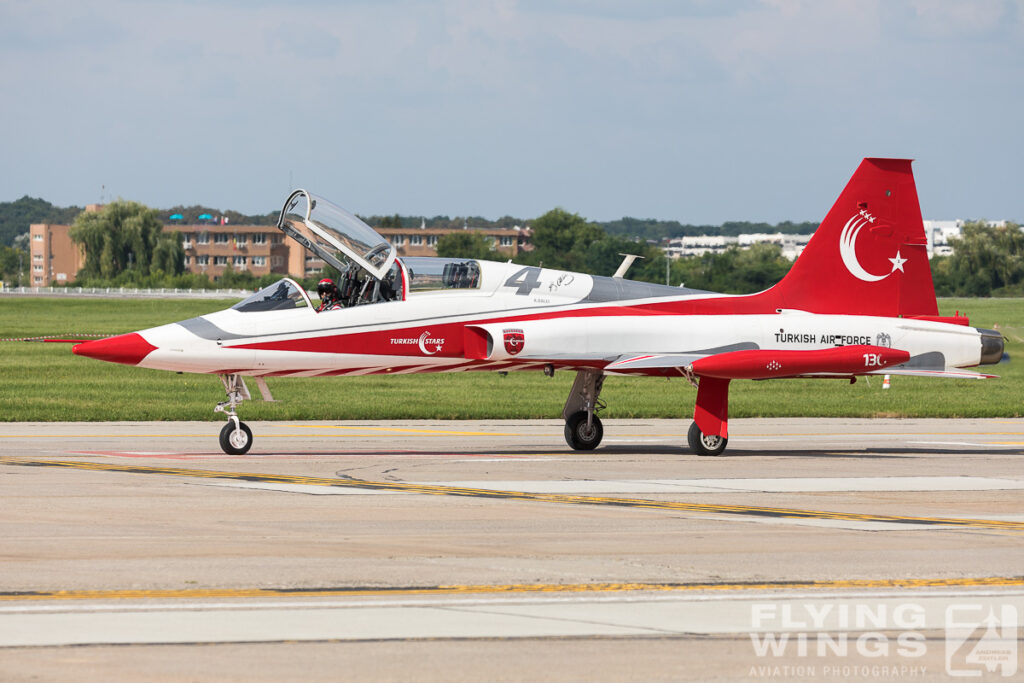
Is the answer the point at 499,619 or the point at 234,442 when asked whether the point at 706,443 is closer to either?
the point at 234,442

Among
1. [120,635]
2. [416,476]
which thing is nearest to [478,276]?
[416,476]

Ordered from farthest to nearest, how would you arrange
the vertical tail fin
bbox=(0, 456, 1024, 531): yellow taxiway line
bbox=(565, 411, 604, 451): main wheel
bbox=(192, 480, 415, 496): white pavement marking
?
1. the vertical tail fin
2. bbox=(565, 411, 604, 451): main wheel
3. bbox=(192, 480, 415, 496): white pavement marking
4. bbox=(0, 456, 1024, 531): yellow taxiway line

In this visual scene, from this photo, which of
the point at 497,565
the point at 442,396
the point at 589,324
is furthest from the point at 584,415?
the point at 442,396

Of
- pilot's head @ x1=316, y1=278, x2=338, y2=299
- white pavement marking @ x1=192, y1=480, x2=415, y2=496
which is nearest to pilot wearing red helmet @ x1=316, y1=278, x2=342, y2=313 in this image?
pilot's head @ x1=316, y1=278, x2=338, y2=299

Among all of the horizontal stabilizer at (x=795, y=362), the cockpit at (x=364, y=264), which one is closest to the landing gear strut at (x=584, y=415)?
the horizontal stabilizer at (x=795, y=362)

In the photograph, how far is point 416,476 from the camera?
14.9 m

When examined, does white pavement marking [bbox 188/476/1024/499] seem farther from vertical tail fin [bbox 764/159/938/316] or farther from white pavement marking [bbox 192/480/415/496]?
vertical tail fin [bbox 764/159/938/316]

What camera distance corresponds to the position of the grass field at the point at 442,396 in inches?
987

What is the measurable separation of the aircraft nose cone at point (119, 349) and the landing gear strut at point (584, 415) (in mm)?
6012

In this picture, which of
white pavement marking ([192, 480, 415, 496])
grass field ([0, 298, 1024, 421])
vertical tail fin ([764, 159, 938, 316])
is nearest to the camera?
white pavement marking ([192, 480, 415, 496])

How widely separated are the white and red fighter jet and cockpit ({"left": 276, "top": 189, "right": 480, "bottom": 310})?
0.02 metres

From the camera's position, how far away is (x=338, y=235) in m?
17.5

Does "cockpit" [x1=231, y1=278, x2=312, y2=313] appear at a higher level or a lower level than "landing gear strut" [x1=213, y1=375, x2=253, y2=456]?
higher

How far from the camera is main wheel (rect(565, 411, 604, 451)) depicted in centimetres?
1855
